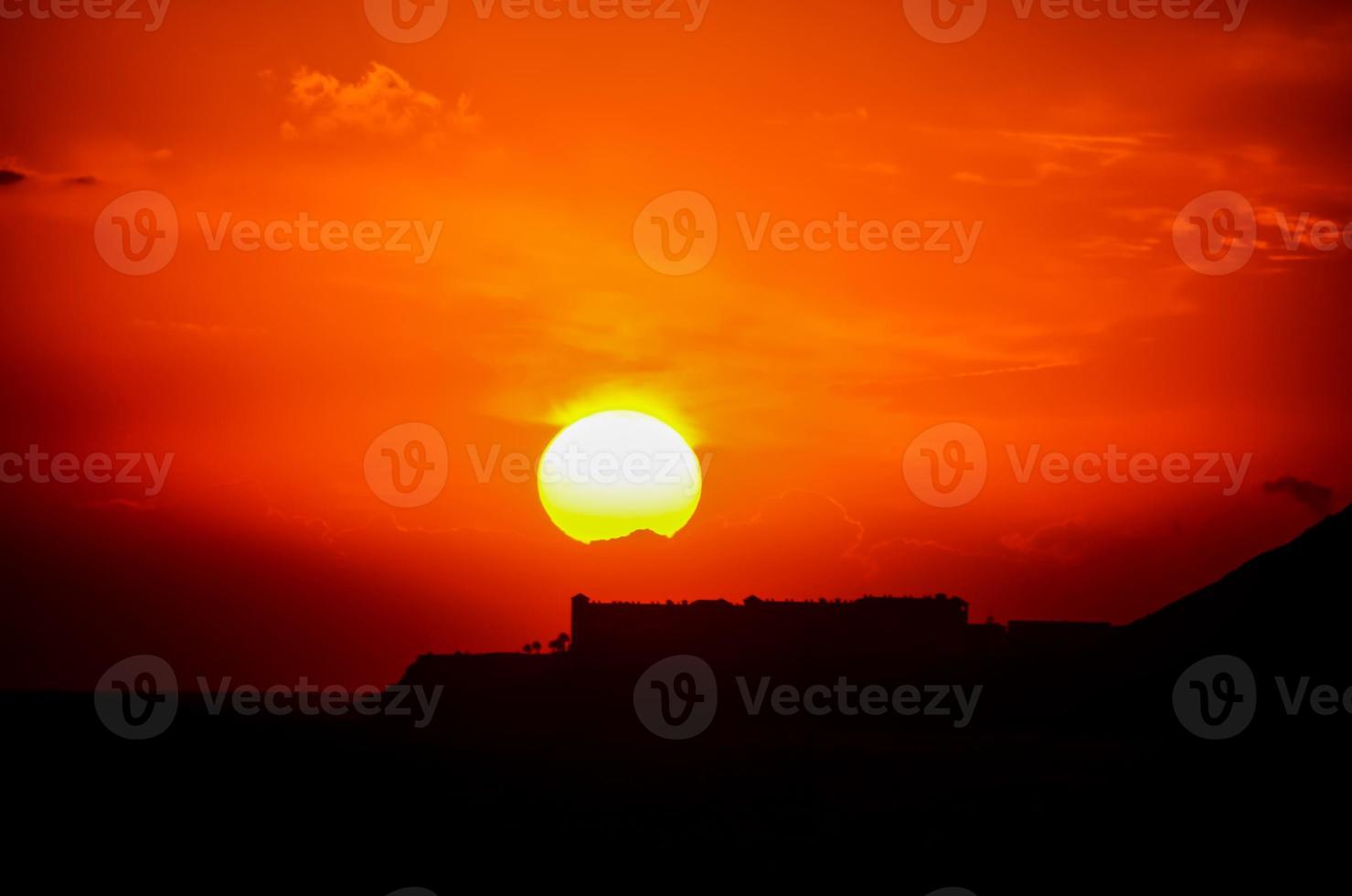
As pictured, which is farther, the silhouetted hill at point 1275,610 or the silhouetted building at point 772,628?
the silhouetted building at point 772,628

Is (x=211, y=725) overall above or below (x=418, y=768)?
above

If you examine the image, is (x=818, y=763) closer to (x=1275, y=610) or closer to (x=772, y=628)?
(x=1275, y=610)

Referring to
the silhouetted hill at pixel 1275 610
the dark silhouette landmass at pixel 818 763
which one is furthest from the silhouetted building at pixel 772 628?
the silhouetted hill at pixel 1275 610

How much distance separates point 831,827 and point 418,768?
94.0 feet

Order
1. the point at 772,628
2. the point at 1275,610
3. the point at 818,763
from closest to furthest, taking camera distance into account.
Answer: the point at 1275,610
the point at 818,763
the point at 772,628

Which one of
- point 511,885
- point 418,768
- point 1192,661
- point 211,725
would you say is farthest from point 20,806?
point 211,725

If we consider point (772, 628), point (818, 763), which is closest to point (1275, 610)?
point (818, 763)

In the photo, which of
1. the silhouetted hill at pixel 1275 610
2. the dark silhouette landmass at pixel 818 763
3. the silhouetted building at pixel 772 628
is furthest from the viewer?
the silhouetted building at pixel 772 628

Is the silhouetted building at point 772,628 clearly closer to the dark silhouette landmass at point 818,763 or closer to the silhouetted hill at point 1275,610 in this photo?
the dark silhouette landmass at point 818,763

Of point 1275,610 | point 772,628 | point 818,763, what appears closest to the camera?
point 1275,610

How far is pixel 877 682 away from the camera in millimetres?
87000

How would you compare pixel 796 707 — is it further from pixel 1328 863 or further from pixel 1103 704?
pixel 1328 863

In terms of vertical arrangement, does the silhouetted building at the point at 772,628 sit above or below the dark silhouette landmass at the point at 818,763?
above

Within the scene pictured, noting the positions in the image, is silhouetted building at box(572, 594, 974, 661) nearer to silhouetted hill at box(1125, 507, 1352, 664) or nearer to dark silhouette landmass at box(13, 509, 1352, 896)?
dark silhouette landmass at box(13, 509, 1352, 896)
